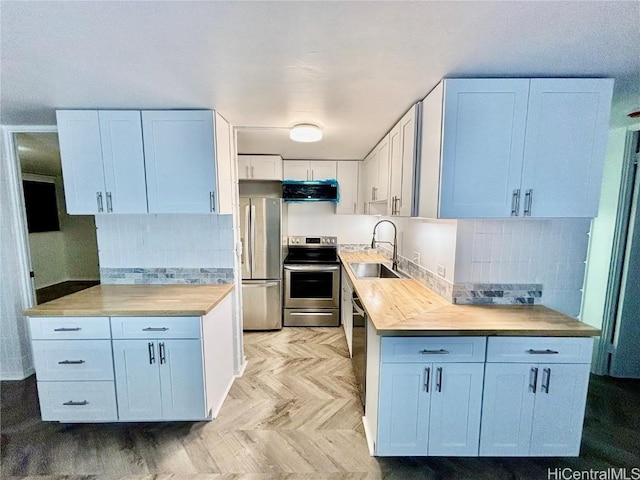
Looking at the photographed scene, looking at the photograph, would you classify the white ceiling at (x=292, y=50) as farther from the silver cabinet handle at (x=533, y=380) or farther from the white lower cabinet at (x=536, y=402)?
the silver cabinet handle at (x=533, y=380)

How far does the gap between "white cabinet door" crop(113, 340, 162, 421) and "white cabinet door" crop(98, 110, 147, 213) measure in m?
0.98

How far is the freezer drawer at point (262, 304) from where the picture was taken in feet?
10.9

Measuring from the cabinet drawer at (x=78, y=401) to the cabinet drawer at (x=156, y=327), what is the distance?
39cm

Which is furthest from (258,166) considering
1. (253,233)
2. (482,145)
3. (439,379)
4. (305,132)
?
(439,379)

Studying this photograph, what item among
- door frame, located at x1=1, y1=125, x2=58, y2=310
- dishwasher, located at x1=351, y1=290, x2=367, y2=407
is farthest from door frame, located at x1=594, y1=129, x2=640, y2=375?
door frame, located at x1=1, y1=125, x2=58, y2=310

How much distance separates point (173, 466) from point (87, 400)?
777 mm

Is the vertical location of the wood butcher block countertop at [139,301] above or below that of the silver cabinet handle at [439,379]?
above

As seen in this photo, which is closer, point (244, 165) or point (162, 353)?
point (162, 353)

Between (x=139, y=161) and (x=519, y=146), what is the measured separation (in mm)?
2508

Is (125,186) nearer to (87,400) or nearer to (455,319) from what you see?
(87,400)

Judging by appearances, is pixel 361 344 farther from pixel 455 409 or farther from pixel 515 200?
pixel 515 200

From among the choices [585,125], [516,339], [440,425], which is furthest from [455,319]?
[585,125]

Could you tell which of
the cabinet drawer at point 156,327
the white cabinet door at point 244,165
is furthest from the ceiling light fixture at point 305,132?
the cabinet drawer at point 156,327

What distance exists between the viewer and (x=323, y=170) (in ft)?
12.1
